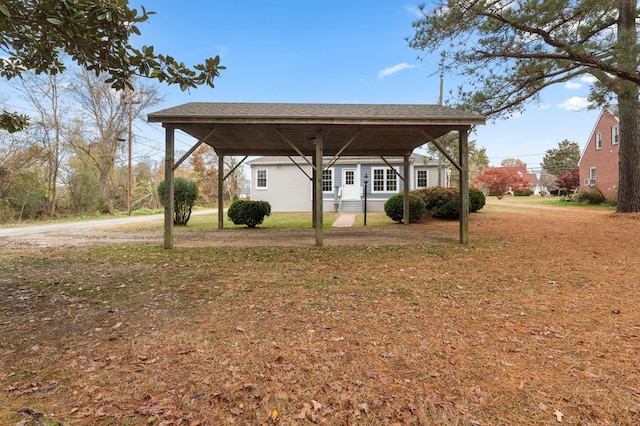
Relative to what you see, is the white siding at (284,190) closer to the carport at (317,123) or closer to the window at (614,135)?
the carport at (317,123)

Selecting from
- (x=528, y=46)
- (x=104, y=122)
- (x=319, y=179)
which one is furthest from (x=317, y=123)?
(x=104, y=122)

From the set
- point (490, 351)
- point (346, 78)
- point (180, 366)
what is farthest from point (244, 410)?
point (346, 78)

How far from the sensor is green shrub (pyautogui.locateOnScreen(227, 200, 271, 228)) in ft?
37.9

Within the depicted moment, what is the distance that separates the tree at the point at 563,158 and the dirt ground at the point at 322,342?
61.2 metres

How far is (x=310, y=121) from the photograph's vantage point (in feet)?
23.2

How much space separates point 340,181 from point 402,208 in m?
6.99

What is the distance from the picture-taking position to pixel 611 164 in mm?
22359

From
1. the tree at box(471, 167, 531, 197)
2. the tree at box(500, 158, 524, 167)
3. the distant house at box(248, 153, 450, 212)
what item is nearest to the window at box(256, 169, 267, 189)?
the distant house at box(248, 153, 450, 212)

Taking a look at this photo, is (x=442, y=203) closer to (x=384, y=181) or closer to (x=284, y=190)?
(x=384, y=181)

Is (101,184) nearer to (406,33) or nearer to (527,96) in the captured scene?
(406,33)

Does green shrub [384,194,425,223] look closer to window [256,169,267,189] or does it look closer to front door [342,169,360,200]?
front door [342,169,360,200]

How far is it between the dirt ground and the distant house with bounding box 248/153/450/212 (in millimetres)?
12956

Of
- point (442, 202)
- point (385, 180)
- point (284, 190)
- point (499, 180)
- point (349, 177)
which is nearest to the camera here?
point (442, 202)

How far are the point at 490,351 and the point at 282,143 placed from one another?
8942mm
